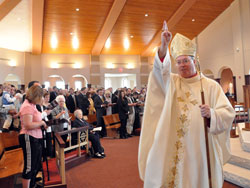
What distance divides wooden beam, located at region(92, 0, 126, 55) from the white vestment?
28.7 feet

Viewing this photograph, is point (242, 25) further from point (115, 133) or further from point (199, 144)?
point (199, 144)

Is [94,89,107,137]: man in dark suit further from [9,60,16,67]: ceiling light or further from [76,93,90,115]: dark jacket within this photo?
[9,60,16,67]: ceiling light

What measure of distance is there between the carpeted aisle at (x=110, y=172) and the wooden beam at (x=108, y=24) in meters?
6.69

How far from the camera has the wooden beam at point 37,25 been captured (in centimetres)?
916

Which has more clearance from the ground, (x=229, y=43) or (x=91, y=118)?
(x=229, y=43)

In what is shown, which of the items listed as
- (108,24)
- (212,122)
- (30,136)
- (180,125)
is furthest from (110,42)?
(212,122)

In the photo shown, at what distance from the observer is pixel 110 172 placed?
413 centimetres

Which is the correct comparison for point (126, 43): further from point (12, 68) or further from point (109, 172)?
point (109, 172)

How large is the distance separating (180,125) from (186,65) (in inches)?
19.8

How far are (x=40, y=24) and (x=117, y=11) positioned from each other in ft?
11.5

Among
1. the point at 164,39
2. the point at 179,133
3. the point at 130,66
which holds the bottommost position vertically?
the point at 179,133

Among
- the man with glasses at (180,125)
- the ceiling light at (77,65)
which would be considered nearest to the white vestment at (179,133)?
the man with glasses at (180,125)

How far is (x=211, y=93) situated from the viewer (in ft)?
6.26

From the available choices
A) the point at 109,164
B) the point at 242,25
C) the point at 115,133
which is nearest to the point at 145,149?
the point at 109,164
